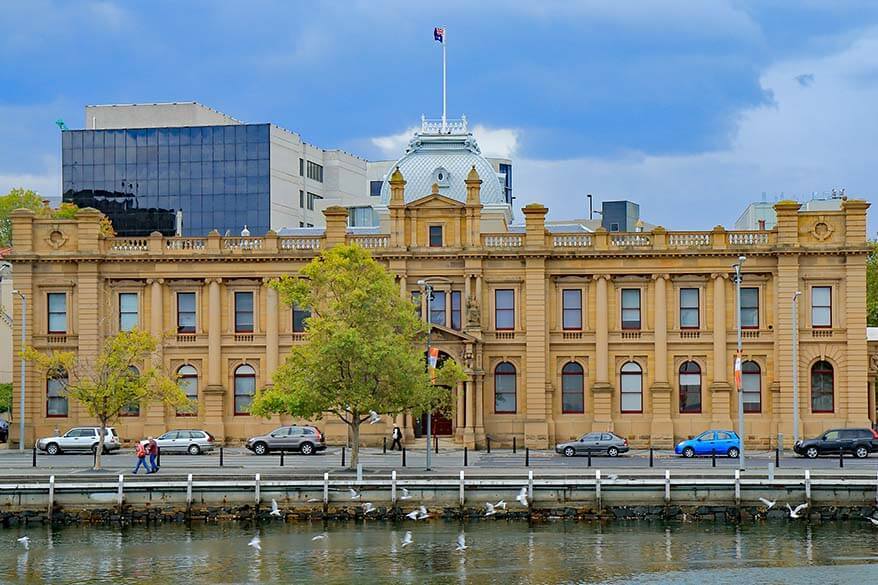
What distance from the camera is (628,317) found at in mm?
87188

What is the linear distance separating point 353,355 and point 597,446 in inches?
690

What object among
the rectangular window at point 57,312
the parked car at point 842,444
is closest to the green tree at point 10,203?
the rectangular window at point 57,312

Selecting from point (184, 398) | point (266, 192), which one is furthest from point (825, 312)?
point (266, 192)

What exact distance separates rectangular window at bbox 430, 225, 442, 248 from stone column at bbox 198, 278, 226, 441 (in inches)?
489

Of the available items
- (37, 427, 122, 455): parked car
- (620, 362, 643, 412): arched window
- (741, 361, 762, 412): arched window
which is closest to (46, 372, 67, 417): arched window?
(37, 427, 122, 455): parked car

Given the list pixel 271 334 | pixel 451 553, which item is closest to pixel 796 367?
pixel 271 334

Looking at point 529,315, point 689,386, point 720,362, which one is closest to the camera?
point 720,362

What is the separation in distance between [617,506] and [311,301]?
1832 centimetres

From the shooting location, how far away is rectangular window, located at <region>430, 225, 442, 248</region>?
87.3 metres

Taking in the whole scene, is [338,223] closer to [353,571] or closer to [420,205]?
[420,205]

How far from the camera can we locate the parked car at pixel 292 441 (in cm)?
7969

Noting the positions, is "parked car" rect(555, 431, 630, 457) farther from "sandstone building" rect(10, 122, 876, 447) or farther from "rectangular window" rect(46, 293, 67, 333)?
"rectangular window" rect(46, 293, 67, 333)

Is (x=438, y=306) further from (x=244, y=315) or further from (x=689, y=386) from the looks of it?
(x=689, y=386)

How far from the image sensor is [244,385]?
3479 inches
